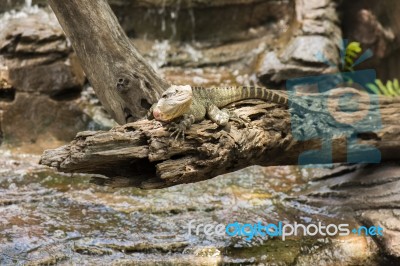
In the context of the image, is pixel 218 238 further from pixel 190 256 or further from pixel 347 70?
pixel 347 70

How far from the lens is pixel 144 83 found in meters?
4.52

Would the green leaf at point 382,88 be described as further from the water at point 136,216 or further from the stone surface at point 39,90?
the stone surface at point 39,90

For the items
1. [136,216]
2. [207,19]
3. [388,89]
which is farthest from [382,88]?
[136,216]

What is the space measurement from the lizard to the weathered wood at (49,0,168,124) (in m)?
0.42

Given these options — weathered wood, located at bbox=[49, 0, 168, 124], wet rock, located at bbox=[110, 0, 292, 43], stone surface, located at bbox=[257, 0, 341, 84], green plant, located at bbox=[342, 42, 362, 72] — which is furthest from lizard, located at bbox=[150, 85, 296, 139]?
wet rock, located at bbox=[110, 0, 292, 43]

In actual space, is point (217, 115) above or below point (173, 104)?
below

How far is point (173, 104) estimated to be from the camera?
12.8 feet

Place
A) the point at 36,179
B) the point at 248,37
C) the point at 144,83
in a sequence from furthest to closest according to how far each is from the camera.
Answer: the point at 248,37
the point at 36,179
the point at 144,83

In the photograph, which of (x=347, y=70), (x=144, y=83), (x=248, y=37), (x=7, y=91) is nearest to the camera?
(x=144, y=83)

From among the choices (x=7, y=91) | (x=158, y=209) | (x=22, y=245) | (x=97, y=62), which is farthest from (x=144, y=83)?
(x=7, y=91)

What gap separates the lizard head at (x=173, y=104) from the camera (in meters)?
3.82

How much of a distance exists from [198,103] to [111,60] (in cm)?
95

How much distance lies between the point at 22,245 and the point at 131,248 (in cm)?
93

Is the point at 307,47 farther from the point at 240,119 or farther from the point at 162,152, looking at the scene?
the point at 162,152
